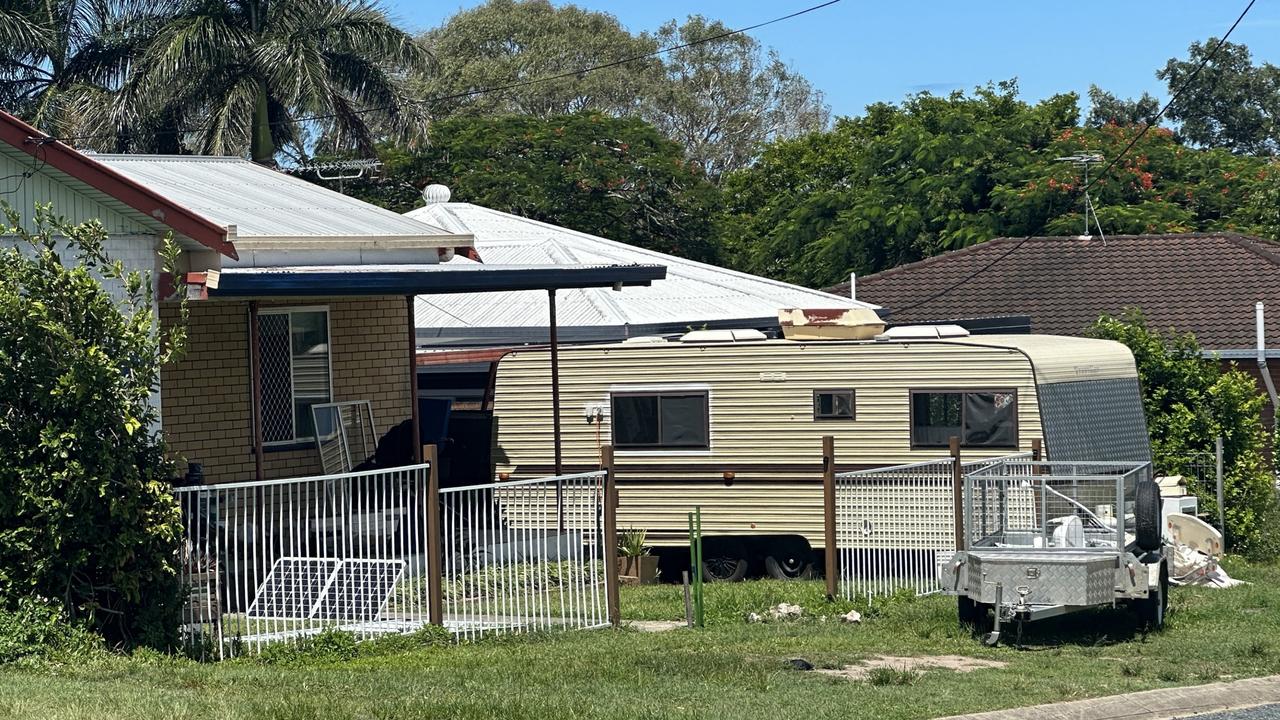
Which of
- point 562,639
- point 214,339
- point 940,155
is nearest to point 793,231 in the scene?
point 940,155

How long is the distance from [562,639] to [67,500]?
12.9ft

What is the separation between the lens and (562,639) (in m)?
13.1

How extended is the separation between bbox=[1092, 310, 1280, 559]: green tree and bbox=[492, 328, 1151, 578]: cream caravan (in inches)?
93.3

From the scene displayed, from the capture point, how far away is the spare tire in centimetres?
1340

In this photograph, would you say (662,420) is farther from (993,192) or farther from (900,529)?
(993,192)

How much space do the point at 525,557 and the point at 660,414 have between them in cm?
625

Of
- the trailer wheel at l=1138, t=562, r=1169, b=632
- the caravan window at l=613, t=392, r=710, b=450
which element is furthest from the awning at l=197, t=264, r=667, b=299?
the trailer wheel at l=1138, t=562, r=1169, b=632

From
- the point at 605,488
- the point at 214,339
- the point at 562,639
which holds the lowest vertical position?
the point at 562,639

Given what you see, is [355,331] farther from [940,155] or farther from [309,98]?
[940,155]

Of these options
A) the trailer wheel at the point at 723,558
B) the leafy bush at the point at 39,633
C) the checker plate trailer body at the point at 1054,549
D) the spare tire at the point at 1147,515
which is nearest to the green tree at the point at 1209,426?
the trailer wheel at the point at 723,558

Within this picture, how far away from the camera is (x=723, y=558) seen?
1964 centimetres

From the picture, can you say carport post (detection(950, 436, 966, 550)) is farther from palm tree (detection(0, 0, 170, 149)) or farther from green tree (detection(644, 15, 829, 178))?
green tree (detection(644, 15, 829, 178))

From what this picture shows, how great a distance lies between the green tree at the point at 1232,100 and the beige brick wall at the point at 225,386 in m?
62.0

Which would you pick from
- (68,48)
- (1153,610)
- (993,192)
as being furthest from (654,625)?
(993,192)
